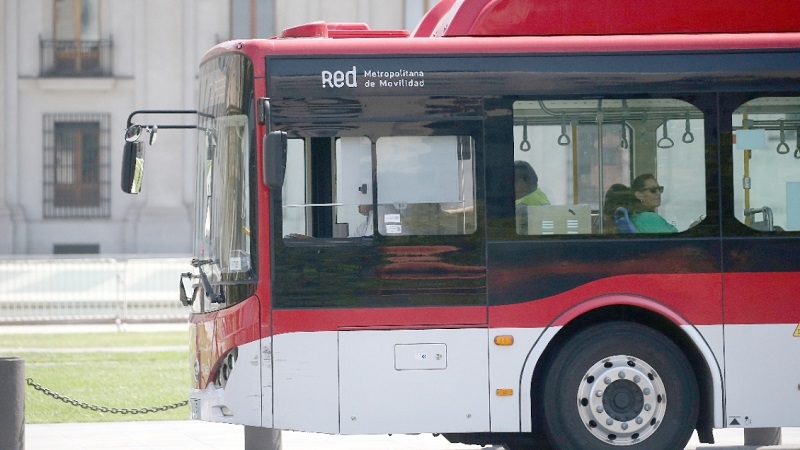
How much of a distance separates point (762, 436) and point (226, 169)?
16.3 feet

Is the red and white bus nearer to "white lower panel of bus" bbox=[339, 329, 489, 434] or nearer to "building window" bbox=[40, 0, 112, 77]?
"white lower panel of bus" bbox=[339, 329, 489, 434]

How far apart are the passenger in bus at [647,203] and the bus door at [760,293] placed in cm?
44

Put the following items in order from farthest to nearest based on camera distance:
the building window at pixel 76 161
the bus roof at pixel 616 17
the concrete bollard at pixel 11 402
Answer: the building window at pixel 76 161 < the concrete bollard at pixel 11 402 < the bus roof at pixel 616 17

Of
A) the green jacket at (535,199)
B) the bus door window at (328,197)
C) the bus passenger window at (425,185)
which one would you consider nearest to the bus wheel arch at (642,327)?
the green jacket at (535,199)

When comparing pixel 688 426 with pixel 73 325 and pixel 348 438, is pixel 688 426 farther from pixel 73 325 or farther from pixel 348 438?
pixel 73 325

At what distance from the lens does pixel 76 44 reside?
36281 millimetres

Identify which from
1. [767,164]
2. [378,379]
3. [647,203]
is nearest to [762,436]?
[767,164]

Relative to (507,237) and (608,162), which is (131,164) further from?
(608,162)

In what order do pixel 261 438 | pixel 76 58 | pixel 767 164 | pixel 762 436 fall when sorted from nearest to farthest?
pixel 767 164, pixel 261 438, pixel 762 436, pixel 76 58

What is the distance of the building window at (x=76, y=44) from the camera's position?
119ft

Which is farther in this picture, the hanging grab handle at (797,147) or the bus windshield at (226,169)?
the hanging grab handle at (797,147)

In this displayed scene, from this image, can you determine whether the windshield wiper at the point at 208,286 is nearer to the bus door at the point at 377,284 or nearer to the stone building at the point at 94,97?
the bus door at the point at 377,284

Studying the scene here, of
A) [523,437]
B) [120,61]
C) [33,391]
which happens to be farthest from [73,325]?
[523,437]

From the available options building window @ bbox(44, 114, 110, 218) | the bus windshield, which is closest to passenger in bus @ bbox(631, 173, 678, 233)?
the bus windshield
